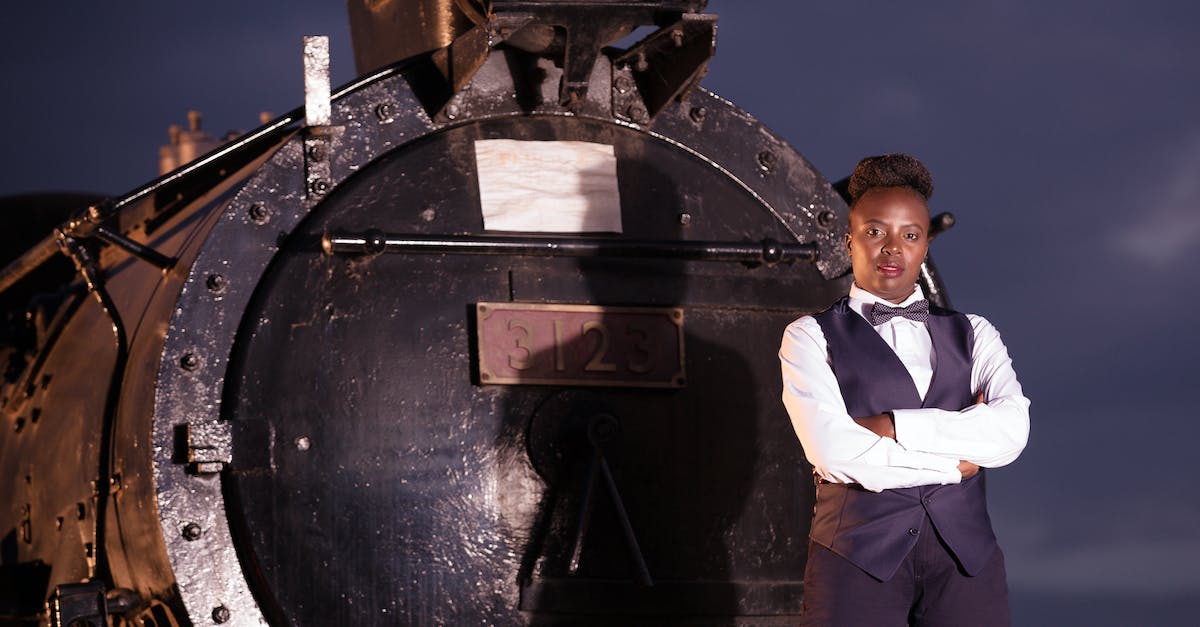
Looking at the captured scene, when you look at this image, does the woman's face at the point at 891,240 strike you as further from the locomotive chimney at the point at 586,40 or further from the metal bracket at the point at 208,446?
the metal bracket at the point at 208,446

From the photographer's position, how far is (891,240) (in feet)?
9.20

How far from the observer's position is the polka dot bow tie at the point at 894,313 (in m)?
2.79

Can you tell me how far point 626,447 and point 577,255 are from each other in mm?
418

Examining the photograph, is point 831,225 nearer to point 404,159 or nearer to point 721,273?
point 721,273

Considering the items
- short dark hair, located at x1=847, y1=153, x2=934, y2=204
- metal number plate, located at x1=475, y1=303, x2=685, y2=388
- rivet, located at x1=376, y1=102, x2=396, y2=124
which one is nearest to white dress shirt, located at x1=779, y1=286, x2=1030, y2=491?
short dark hair, located at x1=847, y1=153, x2=934, y2=204

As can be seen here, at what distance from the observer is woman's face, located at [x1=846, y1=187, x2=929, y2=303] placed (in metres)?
2.80

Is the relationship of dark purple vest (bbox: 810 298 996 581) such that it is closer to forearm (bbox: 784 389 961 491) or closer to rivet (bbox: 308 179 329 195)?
forearm (bbox: 784 389 961 491)

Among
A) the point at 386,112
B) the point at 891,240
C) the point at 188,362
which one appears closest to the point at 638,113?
the point at 386,112

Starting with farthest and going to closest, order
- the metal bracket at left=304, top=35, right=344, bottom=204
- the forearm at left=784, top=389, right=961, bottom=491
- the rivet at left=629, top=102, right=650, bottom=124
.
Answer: the rivet at left=629, top=102, right=650, bottom=124 < the metal bracket at left=304, top=35, right=344, bottom=204 < the forearm at left=784, top=389, right=961, bottom=491

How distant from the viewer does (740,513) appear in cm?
353

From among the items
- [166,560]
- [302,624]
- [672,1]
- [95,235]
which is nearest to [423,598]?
[302,624]

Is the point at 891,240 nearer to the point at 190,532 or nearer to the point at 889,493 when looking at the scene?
the point at 889,493

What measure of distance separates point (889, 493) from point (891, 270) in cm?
39

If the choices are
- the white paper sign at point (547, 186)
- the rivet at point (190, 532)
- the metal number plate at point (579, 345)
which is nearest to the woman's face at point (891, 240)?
the metal number plate at point (579, 345)
